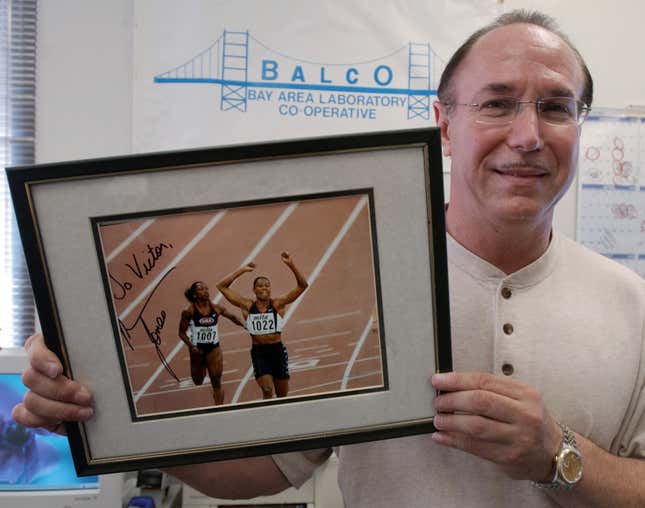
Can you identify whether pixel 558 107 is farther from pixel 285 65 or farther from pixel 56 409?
pixel 285 65

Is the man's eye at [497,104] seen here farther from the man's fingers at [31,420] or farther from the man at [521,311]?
the man's fingers at [31,420]

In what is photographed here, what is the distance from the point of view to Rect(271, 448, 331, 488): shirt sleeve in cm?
93

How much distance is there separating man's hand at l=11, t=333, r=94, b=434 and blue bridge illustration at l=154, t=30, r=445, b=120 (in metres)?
1.43

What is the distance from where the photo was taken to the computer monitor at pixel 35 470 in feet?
4.77

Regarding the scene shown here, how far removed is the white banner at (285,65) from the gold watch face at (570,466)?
1.51 metres

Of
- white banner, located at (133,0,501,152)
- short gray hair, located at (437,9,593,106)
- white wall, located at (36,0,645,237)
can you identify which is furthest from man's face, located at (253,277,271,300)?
white wall, located at (36,0,645,237)

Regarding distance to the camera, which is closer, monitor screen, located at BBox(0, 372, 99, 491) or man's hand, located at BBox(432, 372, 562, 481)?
man's hand, located at BBox(432, 372, 562, 481)

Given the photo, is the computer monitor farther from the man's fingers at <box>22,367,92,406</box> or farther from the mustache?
the mustache

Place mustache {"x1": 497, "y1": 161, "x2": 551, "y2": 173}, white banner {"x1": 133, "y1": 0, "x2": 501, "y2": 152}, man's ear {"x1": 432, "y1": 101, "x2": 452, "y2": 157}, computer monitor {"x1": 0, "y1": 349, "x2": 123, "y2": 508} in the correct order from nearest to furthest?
mustache {"x1": 497, "y1": 161, "x2": 551, "y2": 173} < man's ear {"x1": 432, "y1": 101, "x2": 452, "y2": 157} < computer monitor {"x1": 0, "y1": 349, "x2": 123, "y2": 508} < white banner {"x1": 133, "y1": 0, "x2": 501, "y2": 152}

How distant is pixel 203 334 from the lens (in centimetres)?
74

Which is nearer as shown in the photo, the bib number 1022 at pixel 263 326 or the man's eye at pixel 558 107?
the bib number 1022 at pixel 263 326
